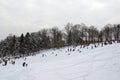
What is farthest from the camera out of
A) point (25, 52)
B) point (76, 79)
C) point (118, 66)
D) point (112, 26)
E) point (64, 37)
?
point (64, 37)

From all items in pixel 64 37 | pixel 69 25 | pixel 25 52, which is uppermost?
pixel 69 25

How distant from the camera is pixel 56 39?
8738cm

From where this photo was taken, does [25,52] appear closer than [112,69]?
No

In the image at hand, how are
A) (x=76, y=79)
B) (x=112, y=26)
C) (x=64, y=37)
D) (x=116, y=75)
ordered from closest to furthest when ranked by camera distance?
(x=116, y=75), (x=76, y=79), (x=112, y=26), (x=64, y=37)

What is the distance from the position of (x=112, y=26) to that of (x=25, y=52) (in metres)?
43.5

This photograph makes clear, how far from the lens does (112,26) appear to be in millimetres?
85938

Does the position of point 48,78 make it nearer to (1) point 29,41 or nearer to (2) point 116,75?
(2) point 116,75

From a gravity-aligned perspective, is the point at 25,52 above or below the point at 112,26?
below

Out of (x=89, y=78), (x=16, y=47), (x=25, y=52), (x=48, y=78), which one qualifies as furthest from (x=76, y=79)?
(x=16, y=47)

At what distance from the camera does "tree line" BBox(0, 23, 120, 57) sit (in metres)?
74.6

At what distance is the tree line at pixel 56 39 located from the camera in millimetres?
74562

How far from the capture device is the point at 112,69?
45.1ft

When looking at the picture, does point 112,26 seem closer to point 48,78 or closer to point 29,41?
point 29,41

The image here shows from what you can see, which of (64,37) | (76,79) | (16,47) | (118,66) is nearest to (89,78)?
(76,79)
